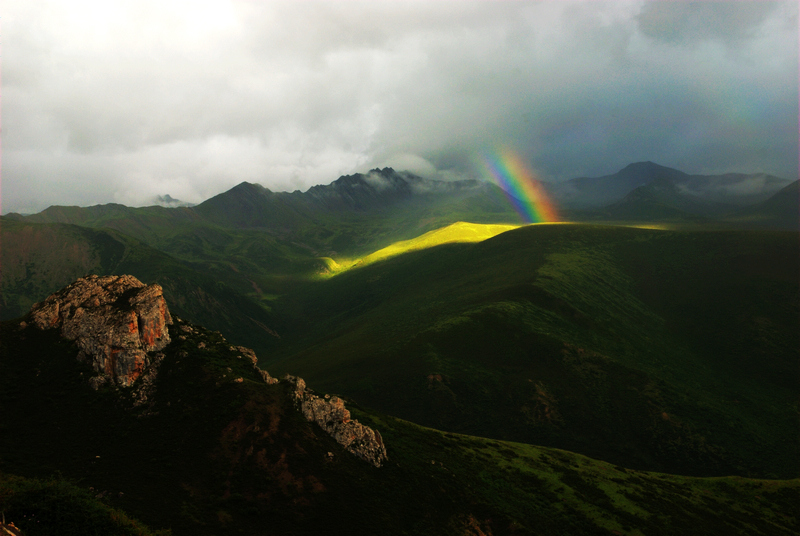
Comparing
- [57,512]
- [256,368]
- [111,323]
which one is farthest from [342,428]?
[111,323]

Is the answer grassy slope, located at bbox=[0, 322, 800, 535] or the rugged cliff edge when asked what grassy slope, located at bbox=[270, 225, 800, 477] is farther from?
the rugged cliff edge

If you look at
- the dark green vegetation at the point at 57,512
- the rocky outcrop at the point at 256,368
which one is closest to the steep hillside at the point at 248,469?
the dark green vegetation at the point at 57,512

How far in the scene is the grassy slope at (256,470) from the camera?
51500mm

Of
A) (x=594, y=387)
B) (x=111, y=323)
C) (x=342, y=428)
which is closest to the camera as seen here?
(x=111, y=323)

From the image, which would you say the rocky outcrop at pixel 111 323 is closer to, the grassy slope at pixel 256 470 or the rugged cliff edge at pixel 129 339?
the rugged cliff edge at pixel 129 339

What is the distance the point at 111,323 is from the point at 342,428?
42.3 metres

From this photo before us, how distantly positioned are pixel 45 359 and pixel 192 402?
2475 cm

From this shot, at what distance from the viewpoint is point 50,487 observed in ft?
131

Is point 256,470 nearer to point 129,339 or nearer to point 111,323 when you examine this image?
point 129,339

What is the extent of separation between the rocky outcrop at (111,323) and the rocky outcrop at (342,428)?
2602cm

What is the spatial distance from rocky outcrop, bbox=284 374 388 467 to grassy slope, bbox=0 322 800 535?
1.99 meters

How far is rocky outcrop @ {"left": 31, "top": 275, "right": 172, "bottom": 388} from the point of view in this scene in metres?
65.5

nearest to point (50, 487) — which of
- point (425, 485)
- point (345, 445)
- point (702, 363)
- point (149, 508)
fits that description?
point (149, 508)

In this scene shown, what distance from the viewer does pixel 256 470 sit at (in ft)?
188
